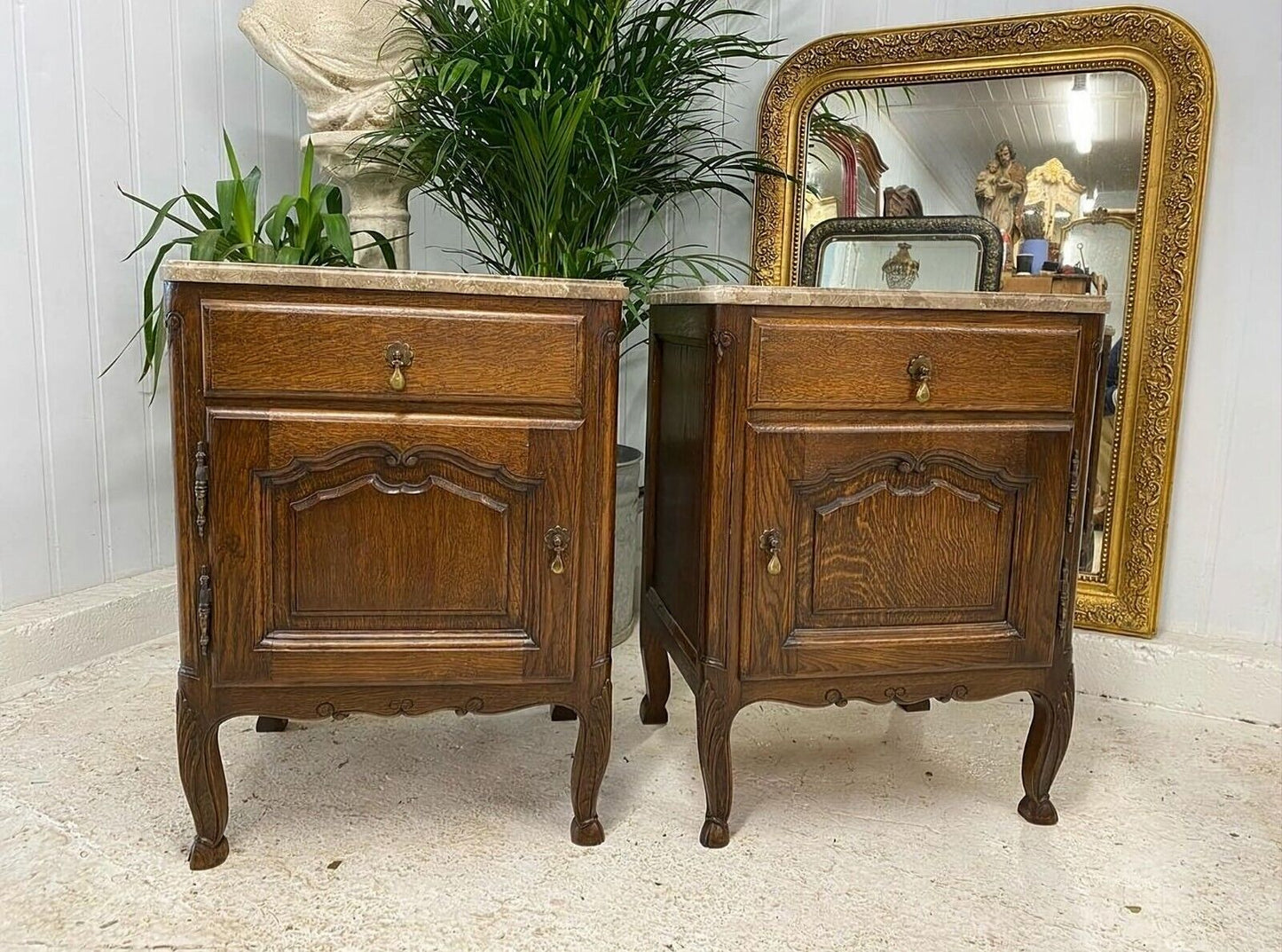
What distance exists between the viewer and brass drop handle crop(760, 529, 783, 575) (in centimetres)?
146

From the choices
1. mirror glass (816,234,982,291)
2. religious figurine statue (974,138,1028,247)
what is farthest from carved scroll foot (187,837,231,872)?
→ religious figurine statue (974,138,1028,247)

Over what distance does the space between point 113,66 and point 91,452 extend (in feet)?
2.64

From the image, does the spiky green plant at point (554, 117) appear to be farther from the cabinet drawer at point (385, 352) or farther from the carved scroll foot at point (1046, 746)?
the carved scroll foot at point (1046, 746)

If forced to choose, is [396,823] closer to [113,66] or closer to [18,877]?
[18,877]

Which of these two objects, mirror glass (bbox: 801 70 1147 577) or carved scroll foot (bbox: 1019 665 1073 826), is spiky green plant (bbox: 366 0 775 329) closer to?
mirror glass (bbox: 801 70 1147 577)

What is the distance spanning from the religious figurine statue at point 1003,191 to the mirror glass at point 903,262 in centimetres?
6

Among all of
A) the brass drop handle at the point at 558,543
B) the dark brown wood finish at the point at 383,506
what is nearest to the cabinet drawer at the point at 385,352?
the dark brown wood finish at the point at 383,506

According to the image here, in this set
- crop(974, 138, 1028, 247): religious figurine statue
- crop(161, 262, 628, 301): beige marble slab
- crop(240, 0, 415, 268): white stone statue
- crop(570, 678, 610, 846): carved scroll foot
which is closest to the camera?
crop(161, 262, 628, 301): beige marble slab

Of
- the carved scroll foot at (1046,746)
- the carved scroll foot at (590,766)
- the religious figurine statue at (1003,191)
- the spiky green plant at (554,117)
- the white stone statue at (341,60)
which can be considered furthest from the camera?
the religious figurine statue at (1003,191)

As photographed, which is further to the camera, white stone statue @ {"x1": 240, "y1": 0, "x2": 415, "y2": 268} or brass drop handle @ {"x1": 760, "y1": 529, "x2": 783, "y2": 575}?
white stone statue @ {"x1": 240, "y1": 0, "x2": 415, "y2": 268}

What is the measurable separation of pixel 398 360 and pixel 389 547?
261 mm

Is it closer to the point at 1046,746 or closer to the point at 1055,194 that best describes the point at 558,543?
the point at 1046,746

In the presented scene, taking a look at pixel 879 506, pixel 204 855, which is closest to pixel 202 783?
pixel 204 855

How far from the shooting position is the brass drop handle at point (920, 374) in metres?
1.44
